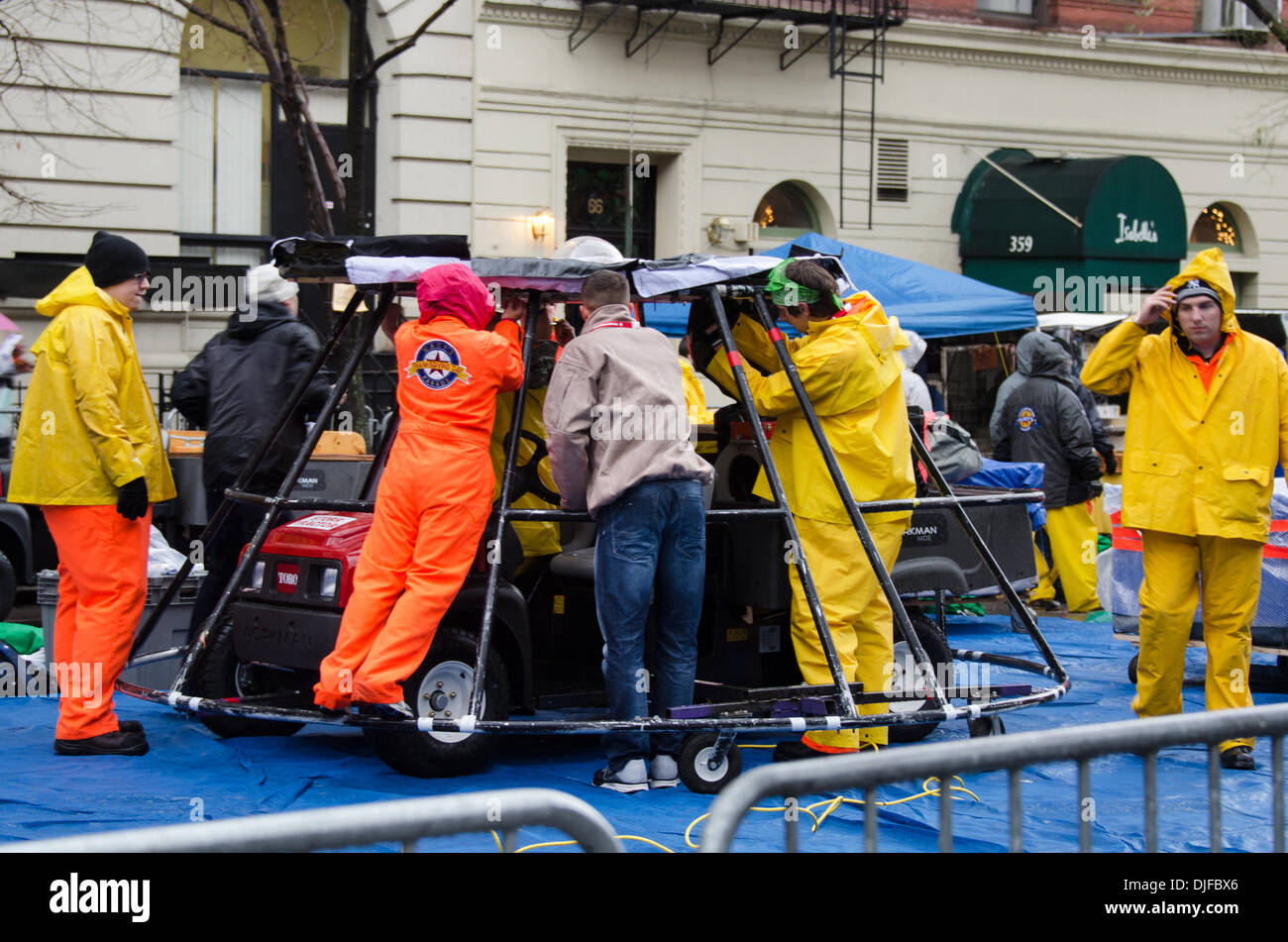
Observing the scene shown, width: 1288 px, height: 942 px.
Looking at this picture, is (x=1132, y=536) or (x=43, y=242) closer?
(x=1132, y=536)

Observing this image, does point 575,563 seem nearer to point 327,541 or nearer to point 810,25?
point 327,541

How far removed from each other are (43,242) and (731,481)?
1093 cm

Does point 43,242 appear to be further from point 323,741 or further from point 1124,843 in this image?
point 1124,843

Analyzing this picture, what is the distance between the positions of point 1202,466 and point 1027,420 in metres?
5.02

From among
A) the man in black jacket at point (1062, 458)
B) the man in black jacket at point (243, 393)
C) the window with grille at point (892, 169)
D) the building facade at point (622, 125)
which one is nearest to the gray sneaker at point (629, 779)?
the man in black jacket at point (243, 393)

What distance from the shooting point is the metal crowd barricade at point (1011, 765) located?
2633 mm

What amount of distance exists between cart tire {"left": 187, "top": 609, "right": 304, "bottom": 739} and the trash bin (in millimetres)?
799

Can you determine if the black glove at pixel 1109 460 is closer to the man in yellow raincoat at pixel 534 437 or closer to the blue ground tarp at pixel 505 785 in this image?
the blue ground tarp at pixel 505 785

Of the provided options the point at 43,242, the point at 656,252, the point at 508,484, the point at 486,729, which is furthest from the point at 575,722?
the point at 656,252

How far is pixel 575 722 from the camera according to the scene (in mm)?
5633

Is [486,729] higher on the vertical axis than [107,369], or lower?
lower

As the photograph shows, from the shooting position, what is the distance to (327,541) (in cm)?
640

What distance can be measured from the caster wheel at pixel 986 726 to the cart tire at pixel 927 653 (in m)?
0.34

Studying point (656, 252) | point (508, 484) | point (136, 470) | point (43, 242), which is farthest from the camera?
point (656, 252)
